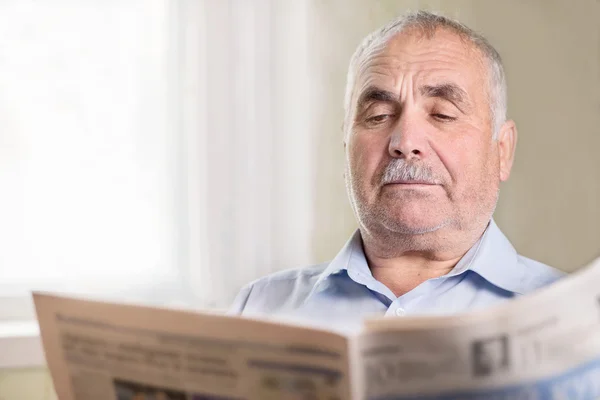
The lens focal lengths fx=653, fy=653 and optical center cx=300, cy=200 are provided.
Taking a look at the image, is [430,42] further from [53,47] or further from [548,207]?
[53,47]

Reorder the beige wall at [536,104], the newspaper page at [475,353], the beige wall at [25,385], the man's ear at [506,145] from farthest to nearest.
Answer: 1. the beige wall at [536,104]
2. the beige wall at [25,385]
3. the man's ear at [506,145]
4. the newspaper page at [475,353]

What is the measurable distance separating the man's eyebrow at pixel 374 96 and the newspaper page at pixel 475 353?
2.23 ft

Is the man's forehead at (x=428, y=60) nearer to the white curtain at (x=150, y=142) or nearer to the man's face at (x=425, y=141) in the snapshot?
the man's face at (x=425, y=141)

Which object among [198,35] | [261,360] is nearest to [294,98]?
[198,35]

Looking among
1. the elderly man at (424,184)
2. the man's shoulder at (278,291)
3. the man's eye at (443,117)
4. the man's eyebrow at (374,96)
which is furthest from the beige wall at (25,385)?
the man's eye at (443,117)

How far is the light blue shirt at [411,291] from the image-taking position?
1159 mm

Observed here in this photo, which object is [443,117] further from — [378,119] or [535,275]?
[535,275]

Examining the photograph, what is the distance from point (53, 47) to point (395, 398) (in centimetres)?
148

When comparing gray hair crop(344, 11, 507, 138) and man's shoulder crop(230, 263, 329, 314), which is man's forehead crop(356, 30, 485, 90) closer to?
gray hair crop(344, 11, 507, 138)

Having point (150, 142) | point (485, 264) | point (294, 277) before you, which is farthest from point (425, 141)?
point (150, 142)

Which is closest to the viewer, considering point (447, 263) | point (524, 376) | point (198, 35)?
point (524, 376)

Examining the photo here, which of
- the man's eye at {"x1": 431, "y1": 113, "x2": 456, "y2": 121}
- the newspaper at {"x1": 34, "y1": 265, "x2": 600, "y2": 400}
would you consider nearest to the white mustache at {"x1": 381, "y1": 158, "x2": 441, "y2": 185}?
the man's eye at {"x1": 431, "y1": 113, "x2": 456, "y2": 121}

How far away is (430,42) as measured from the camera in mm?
1229

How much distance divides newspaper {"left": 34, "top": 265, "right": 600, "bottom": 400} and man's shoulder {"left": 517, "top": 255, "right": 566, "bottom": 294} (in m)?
0.57
